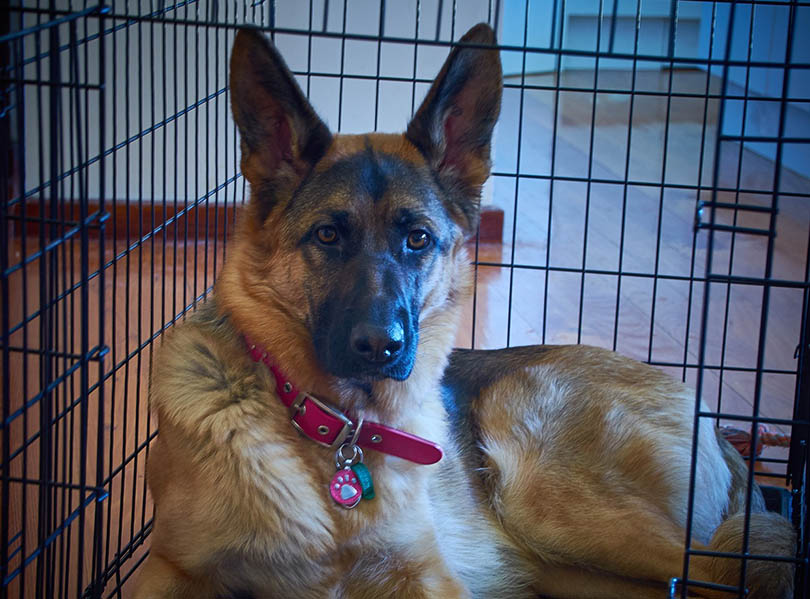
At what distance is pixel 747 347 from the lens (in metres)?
3.82

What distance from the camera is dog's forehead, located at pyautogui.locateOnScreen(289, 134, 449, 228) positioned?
6.71ft

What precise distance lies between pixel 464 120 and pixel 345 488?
2.90 feet

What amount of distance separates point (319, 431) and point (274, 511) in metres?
0.20

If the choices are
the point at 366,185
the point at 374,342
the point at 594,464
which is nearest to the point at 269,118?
the point at 366,185

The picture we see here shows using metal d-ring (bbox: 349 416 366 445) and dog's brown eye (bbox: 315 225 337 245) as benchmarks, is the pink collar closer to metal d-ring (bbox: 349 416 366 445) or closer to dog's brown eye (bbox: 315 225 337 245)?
metal d-ring (bbox: 349 416 366 445)

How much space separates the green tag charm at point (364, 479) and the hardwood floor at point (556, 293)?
1.94 feet

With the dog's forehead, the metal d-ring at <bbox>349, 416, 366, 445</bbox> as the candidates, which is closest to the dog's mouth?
the metal d-ring at <bbox>349, 416, 366, 445</bbox>

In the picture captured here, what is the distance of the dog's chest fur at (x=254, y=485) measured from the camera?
192 centimetres

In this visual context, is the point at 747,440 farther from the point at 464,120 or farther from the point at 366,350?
the point at 366,350

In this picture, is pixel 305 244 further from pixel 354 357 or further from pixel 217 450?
pixel 217 450

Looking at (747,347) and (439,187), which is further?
(747,347)

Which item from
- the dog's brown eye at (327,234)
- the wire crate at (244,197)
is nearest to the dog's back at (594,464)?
the wire crate at (244,197)

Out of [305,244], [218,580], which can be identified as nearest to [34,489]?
[218,580]

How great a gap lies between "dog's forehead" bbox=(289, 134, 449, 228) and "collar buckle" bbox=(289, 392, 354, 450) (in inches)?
15.8
